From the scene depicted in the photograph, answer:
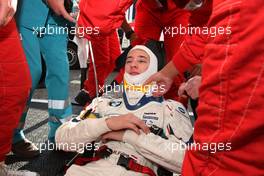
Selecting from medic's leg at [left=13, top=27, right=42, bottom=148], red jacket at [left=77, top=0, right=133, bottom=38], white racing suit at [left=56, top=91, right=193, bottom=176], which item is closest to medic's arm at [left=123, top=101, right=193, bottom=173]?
white racing suit at [left=56, top=91, right=193, bottom=176]

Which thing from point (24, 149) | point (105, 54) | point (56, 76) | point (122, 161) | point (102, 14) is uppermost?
point (102, 14)

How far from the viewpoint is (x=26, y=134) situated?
9.29 ft

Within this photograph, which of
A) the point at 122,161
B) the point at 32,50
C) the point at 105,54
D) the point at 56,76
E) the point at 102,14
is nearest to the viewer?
the point at 102,14

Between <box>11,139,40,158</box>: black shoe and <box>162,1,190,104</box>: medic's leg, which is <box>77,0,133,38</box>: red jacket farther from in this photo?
<box>11,139,40,158</box>: black shoe

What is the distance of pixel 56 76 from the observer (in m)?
2.44

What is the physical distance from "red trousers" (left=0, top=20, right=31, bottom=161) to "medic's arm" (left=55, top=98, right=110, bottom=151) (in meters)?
0.23

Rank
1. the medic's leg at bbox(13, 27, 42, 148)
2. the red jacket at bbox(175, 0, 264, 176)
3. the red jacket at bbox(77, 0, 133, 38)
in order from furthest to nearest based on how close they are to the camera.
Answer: the medic's leg at bbox(13, 27, 42, 148)
the red jacket at bbox(77, 0, 133, 38)
the red jacket at bbox(175, 0, 264, 176)

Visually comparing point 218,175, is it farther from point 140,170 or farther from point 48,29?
point 48,29

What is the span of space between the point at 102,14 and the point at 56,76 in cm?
111

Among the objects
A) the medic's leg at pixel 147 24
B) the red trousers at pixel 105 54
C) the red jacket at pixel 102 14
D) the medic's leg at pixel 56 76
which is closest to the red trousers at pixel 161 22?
the medic's leg at pixel 147 24

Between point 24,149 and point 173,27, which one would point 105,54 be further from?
point 24,149

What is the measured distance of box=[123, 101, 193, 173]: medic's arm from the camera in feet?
4.76

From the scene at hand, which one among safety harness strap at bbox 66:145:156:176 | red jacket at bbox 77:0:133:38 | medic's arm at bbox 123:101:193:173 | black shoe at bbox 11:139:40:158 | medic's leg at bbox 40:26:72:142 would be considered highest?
red jacket at bbox 77:0:133:38

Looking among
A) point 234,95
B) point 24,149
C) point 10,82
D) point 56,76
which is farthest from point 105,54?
point 234,95
